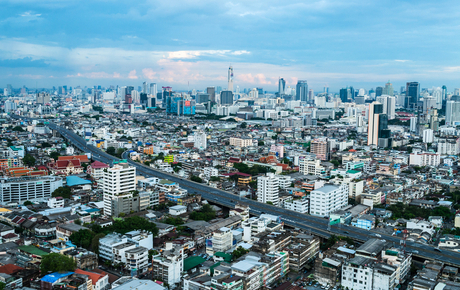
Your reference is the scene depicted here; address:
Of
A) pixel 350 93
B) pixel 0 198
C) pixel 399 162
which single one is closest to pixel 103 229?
pixel 0 198

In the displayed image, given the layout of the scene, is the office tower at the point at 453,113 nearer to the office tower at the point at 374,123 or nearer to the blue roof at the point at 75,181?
the office tower at the point at 374,123

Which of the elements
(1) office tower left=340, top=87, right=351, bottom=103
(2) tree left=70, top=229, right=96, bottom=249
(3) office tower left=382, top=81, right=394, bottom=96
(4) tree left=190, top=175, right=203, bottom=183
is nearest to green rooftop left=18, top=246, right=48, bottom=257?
(2) tree left=70, top=229, right=96, bottom=249

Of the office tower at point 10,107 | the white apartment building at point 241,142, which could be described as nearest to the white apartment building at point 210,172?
the white apartment building at point 241,142

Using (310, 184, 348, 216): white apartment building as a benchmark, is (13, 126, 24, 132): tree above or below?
above

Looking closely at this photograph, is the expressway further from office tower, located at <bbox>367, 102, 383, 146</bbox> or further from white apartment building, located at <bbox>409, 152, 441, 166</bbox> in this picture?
office tower, located at <bbox>367, 102, 383, 146</bbox>

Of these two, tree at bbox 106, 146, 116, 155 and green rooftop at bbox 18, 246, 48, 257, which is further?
tree at bbox 106, 146, 116, 155

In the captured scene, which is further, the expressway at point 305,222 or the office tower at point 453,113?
the office tower at point 453,113
